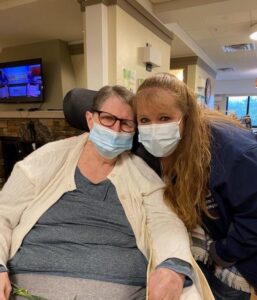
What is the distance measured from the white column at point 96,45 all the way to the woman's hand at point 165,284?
1828 mm

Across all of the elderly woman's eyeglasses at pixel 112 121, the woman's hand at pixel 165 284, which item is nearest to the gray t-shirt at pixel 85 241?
the woman's hand at pixel 165 284

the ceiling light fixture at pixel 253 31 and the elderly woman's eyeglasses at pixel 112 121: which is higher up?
the ceiling light fixture at pixel 253 31

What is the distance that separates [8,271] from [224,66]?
249 inches

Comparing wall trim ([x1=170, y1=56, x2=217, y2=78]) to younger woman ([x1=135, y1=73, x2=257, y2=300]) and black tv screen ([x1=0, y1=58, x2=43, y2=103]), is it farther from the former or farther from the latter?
younger woman ([x1=135, y1=73, x2=257, y2=300])

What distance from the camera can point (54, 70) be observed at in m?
4.11

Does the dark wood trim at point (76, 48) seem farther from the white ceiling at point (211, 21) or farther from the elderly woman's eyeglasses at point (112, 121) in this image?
the elderly woman's eyeglasses at point (112, 121)

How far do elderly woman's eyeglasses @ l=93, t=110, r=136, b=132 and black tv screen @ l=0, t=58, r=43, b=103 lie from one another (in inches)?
120

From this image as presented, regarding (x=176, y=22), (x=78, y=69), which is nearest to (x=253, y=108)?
(x=176, y=22)

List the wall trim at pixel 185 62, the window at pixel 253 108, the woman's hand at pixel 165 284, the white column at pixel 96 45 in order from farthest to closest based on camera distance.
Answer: the window at pixel 253 108
the wall trim at pixel 185 62
the white column at pixel 96 45
the woman's hand at pixel 165 284

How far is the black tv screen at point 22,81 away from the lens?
3840 millimetres

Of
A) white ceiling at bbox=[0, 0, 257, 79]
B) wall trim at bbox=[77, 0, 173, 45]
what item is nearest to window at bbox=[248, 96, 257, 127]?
white ceiling at bbox=[0, 0, 257, 79]

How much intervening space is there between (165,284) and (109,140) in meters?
0.57

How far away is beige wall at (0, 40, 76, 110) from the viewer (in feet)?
13.4

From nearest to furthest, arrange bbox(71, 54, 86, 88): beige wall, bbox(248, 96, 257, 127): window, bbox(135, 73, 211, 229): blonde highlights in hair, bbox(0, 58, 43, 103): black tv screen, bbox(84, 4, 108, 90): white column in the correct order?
bbox(135, 73, 211, 229): blonde highlights in hair → bbox(84, 4, 108, 90): white column → bbox(0, 58, 43, 103): black tv screen → bbox(71, 54, 86, 88): beige wall → bbox(248, 96, 257, 127): window
